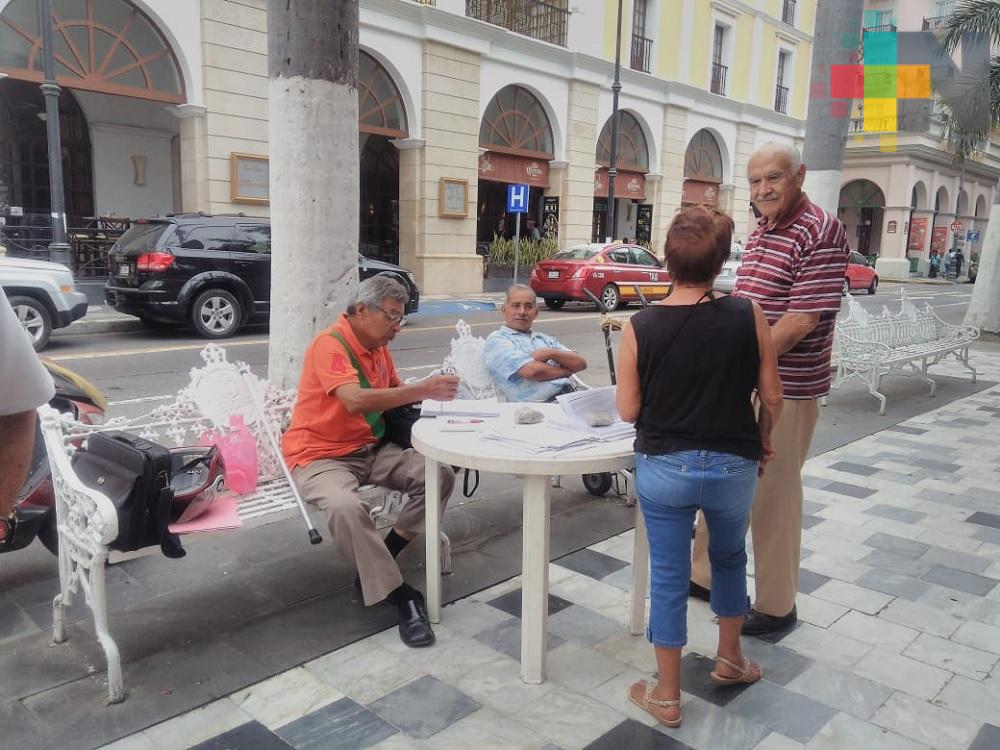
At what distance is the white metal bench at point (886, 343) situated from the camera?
308 inches

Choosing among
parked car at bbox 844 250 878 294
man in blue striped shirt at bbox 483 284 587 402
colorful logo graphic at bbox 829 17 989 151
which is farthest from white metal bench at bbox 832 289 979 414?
parked car at bbox 844 250 878 294

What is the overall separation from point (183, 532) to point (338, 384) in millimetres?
831

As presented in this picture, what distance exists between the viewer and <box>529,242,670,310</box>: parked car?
1742cm

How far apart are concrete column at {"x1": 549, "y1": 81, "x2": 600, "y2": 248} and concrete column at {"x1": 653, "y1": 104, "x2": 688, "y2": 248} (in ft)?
11.6

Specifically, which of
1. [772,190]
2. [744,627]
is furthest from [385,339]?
[744,627]

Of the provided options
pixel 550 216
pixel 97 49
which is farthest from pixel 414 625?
pixel 550 216

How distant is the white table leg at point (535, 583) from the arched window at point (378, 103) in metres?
16.7

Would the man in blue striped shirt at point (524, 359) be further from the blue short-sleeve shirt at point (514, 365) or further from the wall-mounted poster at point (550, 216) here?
the wall-mounted poster at point (550, 216)

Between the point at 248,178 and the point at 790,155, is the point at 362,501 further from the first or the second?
the point at 248,178

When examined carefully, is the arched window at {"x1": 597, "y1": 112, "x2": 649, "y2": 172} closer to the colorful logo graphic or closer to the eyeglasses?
the colorful logo graphic

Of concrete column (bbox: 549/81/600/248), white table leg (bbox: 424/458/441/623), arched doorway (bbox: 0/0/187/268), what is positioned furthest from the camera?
concrete column (bbox: 549/81/600/248)

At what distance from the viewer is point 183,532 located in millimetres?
2980

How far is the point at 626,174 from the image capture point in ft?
83.9

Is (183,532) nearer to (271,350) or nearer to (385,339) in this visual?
(385,339)
